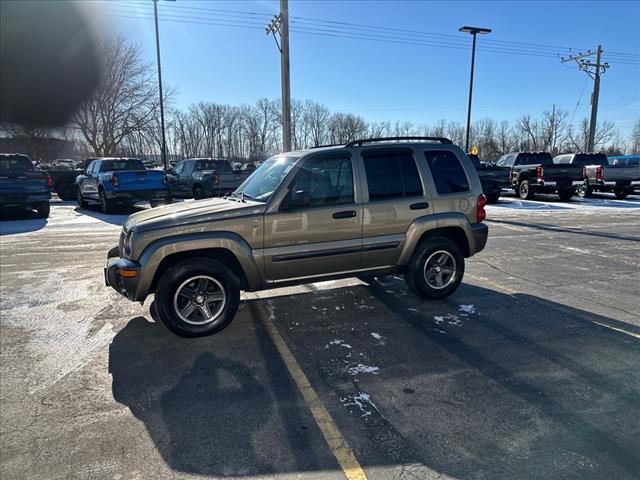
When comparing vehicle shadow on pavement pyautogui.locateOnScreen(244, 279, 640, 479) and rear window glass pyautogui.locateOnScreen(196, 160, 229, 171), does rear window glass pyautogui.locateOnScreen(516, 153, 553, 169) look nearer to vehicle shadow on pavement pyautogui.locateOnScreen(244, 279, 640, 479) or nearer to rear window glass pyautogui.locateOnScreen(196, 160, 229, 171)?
rear window glass pyautogui.locateOnScreen(196, 160, 229, 171)

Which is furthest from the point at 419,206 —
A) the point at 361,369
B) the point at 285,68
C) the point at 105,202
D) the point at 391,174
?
the point at 105,202

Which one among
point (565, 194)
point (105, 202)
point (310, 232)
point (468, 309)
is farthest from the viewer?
point (565, 194)

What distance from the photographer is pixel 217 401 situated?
10.5 ft

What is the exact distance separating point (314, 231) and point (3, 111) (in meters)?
50.1

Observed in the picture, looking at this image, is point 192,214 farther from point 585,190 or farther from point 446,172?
point 585,190

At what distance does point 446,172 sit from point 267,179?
92.1 inches

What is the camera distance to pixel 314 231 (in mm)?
4578

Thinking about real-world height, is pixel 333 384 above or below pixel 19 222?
below

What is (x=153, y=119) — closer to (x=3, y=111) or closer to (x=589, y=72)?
(x=3, y=111)

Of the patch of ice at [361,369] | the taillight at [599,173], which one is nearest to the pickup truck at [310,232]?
the patch of ice at [361,369]

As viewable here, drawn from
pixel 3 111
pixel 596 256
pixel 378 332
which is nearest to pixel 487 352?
pixel 378 332

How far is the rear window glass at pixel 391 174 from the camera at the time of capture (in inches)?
193

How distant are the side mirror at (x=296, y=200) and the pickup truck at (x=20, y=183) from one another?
489 inches

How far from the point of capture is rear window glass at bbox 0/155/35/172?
519 inches
